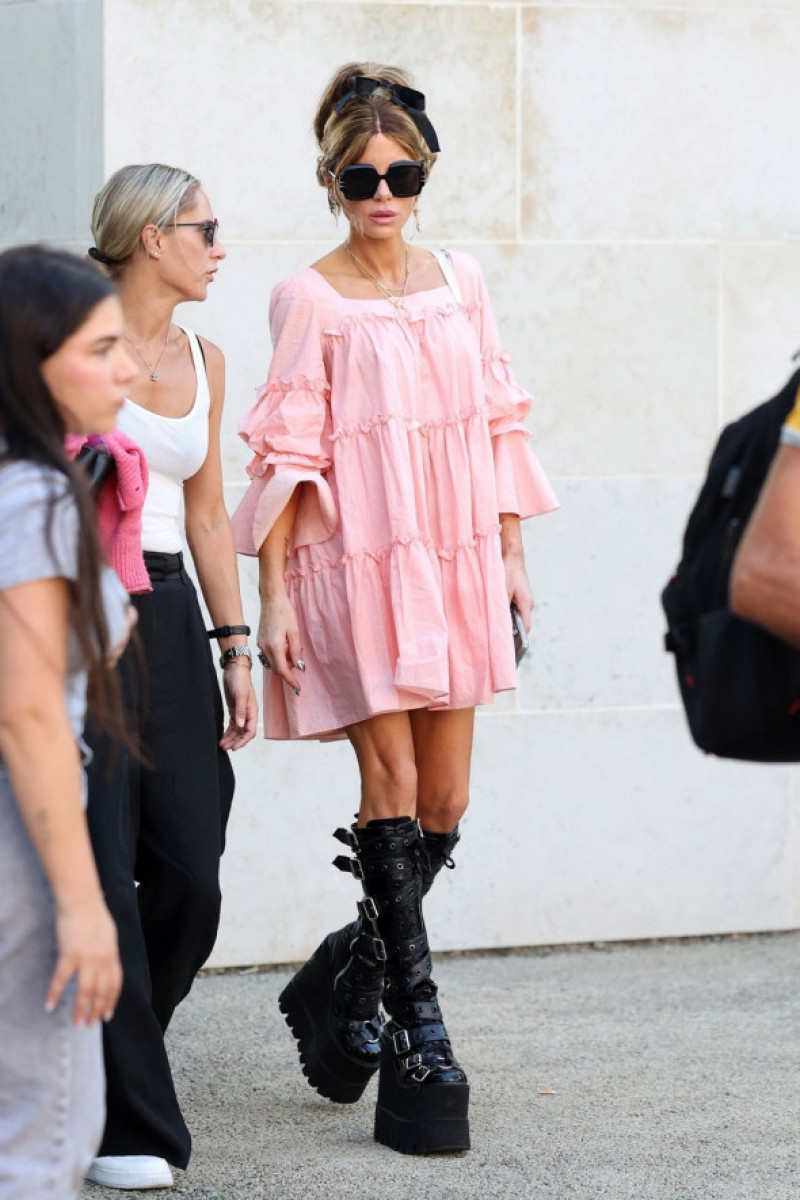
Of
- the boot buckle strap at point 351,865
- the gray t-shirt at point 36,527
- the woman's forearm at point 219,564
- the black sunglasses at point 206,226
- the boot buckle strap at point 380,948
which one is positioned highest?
the black sunglasses at point 206,226

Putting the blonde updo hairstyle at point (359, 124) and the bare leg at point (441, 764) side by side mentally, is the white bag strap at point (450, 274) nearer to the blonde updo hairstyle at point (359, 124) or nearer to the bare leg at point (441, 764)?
the blonde updo hairstyle at point (359, 124)

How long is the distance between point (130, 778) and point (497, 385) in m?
1.22

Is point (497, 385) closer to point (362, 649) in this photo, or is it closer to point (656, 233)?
point (362, 649)

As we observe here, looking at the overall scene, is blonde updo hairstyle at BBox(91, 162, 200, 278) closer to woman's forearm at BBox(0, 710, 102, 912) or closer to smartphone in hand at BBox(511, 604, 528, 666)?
smartphone in hand at BBox(511, 604, 528, 666)

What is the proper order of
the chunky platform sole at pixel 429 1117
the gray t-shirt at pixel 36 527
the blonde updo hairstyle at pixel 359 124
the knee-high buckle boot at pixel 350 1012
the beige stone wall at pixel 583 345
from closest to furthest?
the gray t-shirt at pixel 36 527
the chunky platform sole at pixel 429 1117
the blonde updo hairstyle at pixel 359 124
the knee-high buckle boot at pixel 350 1012
the beige stone wall at pixel 583 345

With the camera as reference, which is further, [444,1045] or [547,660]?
[547,660]

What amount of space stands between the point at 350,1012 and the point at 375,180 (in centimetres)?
182

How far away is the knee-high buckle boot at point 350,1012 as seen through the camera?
427 centimetres

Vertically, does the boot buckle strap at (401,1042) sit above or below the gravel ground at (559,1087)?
above

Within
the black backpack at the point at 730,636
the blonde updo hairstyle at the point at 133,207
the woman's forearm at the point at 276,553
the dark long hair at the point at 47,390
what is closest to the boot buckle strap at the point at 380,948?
the woman's forearm at the point at 276,553

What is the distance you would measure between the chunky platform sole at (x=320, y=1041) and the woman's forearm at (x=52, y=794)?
81.1 inches

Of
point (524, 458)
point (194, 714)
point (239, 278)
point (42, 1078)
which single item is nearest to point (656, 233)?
point (239, 278)

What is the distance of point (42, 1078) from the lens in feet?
7.95

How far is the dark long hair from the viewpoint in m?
2.34
